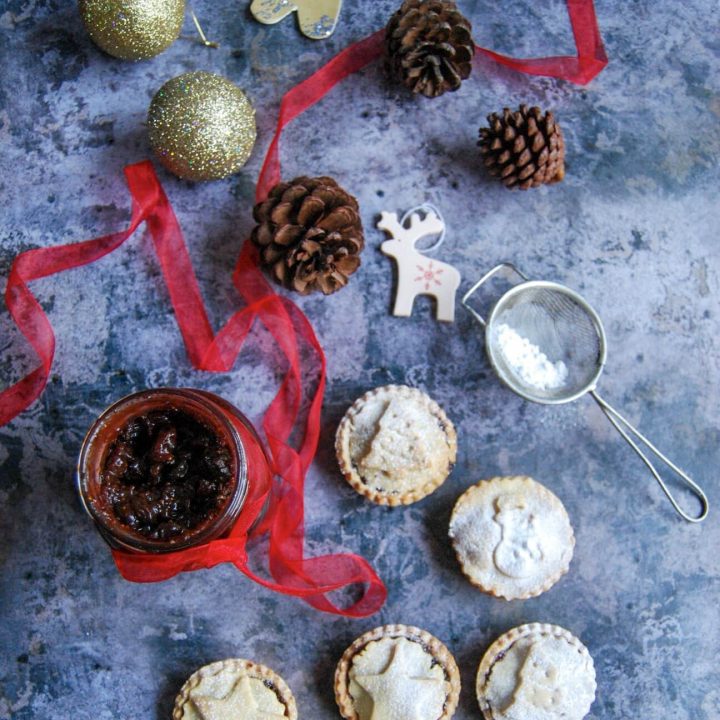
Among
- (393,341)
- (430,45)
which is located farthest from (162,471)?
(430,45)

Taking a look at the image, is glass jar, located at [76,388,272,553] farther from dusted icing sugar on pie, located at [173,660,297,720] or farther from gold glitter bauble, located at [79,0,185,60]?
gold glitter bauble, located at [79,0,185,60]

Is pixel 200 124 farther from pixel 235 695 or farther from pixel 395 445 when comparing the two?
pixel 235 695

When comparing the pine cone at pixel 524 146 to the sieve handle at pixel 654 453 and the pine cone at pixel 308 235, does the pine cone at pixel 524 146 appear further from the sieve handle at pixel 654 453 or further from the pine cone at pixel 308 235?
the sieve handle at pixel 654 453

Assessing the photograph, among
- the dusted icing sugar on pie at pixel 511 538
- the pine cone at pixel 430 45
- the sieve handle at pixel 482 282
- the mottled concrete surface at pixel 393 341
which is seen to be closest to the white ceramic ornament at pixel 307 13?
the mottled concrete surface at pixel 393 341

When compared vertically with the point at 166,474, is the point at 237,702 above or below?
below

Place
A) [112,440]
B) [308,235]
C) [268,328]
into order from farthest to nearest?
[268,328] → [308,235] → [112,440]

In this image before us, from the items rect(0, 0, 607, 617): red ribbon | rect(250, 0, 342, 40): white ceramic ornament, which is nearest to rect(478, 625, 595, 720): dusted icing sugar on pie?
rect(0, 0, 607, 617): red ribbon
